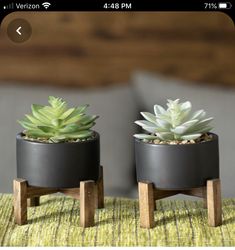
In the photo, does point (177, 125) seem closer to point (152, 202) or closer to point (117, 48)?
point (152, 202)

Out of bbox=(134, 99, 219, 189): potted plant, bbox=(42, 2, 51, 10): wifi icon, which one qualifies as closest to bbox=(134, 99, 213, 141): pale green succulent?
bbox=(134, 99, 219, 189): potted plant

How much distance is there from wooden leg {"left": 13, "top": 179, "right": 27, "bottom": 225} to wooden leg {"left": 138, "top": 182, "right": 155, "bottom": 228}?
240 millimetres

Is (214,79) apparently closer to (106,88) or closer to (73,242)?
(106,88)

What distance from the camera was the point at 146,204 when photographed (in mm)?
1397

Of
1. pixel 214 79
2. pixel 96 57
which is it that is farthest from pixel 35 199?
pixel 214 79

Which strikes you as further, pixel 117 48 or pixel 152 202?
pixel 117 48

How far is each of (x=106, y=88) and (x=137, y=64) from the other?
0.09 metres

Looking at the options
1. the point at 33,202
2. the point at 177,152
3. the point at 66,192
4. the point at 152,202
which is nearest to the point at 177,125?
the point at 177,152

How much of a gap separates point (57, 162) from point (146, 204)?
20cm

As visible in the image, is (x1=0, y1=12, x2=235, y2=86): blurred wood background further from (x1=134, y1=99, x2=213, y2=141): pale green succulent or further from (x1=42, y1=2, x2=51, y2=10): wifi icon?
(x1=134, y1=99, x2=213, y2=141): pale green succulent

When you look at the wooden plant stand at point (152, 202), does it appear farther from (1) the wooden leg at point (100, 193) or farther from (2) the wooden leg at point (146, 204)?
(1) the wooden leg at point (100, 193)

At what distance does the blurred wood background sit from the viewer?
5.41 feet

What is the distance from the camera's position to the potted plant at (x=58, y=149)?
140 centimetres

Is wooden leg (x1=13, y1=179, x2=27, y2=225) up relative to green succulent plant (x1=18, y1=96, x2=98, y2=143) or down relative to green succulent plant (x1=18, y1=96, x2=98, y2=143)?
down
